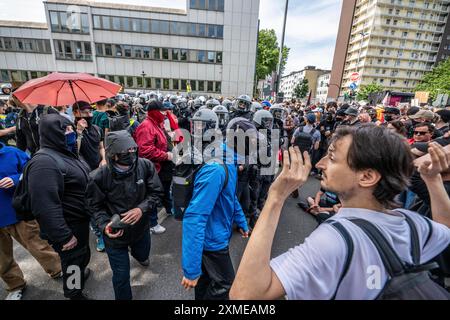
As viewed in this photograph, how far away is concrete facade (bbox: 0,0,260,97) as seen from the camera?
2733 centimetres

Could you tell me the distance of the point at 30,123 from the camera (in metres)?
4.00

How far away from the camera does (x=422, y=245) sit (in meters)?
1.00

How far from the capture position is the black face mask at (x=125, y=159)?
2119mm

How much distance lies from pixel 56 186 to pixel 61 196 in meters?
0.16

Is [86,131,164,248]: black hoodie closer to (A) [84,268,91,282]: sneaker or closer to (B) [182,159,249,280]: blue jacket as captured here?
(B) [182,159,249,280]: blue jacket

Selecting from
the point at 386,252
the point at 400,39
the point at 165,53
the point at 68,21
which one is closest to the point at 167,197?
the point at 386,252

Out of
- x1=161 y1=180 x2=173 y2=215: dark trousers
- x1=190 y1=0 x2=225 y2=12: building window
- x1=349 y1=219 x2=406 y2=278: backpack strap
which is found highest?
x1=190 y1=0 x2=225 y2=12: building window

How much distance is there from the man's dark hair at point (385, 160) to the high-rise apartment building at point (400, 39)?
69284 millimetres

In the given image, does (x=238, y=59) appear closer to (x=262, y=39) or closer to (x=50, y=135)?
(x=262, y=39)

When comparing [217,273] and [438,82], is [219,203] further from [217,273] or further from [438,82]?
[438,82]

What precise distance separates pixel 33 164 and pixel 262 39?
48274mm

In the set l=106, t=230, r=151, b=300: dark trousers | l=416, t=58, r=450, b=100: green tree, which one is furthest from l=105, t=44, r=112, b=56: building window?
l=416, t=58, r=450, b=100: green tree

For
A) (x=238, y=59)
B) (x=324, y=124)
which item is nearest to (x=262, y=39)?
(x=238, y=59)

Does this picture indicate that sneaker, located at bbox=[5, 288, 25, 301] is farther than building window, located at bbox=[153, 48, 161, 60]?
No
